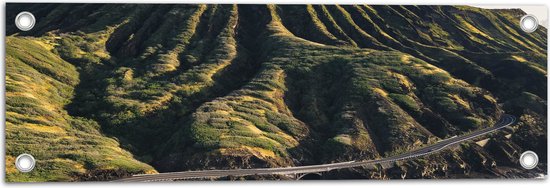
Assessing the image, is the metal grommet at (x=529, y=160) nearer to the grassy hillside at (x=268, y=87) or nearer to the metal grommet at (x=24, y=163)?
the grassy hillside at (x=268, y=87)

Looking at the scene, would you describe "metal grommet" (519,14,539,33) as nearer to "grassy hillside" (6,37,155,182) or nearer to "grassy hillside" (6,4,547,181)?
"grassy hillside" (6,4,547,181)

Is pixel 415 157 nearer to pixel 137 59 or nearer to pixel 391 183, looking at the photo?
pixel 391 183

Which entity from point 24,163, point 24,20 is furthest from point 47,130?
point 24,20

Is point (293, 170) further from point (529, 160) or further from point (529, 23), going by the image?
point (529, 23)

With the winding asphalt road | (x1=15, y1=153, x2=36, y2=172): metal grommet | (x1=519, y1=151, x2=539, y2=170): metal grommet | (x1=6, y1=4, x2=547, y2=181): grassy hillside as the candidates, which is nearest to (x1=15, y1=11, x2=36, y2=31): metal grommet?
(x1=6, y1=4, x2=547, y2=181): grassy hillside

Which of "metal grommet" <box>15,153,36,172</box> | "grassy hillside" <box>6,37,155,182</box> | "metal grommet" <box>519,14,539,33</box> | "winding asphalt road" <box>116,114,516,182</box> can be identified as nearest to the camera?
"metal grommet" <box>15,153,36,172</box>

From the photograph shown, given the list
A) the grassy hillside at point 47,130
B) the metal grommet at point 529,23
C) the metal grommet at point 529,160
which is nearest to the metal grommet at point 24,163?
the grassy hillside at point 47,130

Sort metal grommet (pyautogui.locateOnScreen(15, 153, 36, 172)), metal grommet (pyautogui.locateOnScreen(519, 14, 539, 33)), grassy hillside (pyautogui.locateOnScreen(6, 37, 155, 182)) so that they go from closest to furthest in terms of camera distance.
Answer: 1. metal grommet (pyautogui.locateOnScreen(15, 153, 36, 172))
2. grassy hillside (pyautogui.locateOnScreen(6, 37, 155, 182))
3. metal grommet (pyautogui.locateOnScreen(519, 14, 539, 33))
